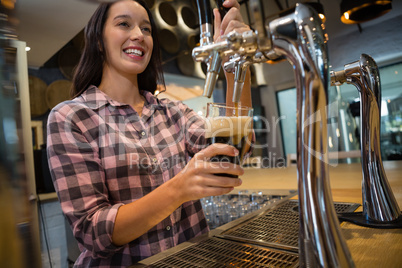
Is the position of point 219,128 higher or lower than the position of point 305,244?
higher

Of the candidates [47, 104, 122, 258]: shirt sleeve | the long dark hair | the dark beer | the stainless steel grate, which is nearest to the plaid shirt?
[47, 104, 122, 258]: shirt sleeve

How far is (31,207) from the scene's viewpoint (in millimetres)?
169

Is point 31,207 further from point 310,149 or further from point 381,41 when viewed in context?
point 381,41

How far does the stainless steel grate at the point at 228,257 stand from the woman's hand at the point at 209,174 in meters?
0.16

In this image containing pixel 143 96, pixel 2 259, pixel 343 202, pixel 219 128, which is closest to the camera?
pixel 2 259

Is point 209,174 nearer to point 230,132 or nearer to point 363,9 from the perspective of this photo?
point 230,132

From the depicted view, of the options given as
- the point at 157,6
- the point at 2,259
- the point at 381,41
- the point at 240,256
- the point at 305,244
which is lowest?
the point at 240,256

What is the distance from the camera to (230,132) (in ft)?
2.20

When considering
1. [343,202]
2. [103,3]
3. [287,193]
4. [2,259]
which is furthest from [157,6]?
[2,259]

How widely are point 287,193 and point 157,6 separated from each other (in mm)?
3426

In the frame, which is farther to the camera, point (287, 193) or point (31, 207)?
point (287, 193)

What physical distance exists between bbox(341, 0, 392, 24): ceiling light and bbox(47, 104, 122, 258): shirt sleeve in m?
2.61

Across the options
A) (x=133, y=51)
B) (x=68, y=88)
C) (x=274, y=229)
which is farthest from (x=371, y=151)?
(x=68, y=88)

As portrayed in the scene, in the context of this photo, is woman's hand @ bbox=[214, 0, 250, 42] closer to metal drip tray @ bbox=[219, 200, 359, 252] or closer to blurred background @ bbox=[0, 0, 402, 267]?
→ blurred background @ bbox=[0, 0, 402, 267]
